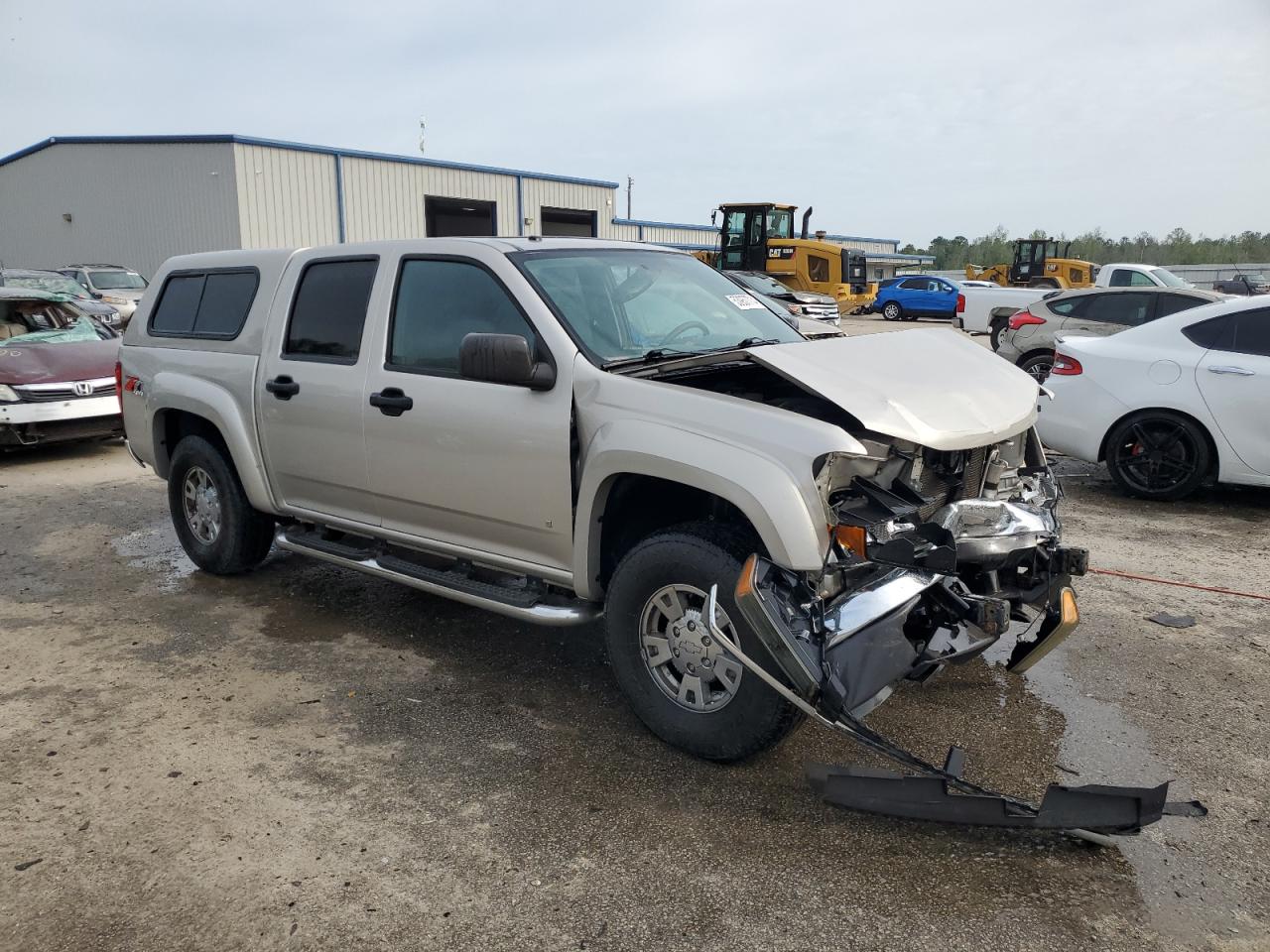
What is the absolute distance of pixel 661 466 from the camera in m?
3.45

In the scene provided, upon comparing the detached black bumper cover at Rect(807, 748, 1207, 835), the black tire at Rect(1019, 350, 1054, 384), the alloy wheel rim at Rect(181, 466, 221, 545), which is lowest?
the detached black bumper cover at Rect(807, 748, 1207, 835)

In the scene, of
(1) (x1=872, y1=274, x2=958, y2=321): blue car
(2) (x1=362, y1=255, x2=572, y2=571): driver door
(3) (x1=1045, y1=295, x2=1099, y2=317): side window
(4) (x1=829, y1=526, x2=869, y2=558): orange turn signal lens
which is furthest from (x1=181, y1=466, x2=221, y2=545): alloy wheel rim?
(1) (x1=872, y1=274, x2=958, y2=321): blue car

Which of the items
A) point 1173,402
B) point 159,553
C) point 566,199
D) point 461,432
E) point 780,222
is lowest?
point 159,553

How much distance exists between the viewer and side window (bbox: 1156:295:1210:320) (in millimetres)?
11352

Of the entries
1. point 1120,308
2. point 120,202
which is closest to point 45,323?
point 1120,308

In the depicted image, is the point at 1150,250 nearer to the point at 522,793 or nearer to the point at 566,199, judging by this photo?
the point at 566,199

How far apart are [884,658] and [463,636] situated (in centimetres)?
242

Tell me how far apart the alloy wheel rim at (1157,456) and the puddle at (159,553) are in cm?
681

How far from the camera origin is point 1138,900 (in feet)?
9.14

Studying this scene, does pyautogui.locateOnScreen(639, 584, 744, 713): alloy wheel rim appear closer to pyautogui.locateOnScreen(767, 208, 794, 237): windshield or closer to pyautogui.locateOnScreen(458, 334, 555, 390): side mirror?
pyautogui.locateOnScreen(458, 334, 555, 390): side mirror

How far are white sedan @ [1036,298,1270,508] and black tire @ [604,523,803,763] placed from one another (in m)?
4.92

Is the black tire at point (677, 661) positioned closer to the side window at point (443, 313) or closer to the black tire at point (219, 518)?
the side window at point (443, 313)

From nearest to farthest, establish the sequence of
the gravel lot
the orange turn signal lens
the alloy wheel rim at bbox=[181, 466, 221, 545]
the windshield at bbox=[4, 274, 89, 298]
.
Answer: the gravel lot < the orange turn signal lens < the alloy wheel rim at bbox=[181, 466, 221, 545] < the windshield at bbox=[4, 274, 89, 298]

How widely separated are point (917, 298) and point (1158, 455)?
1105 inches
